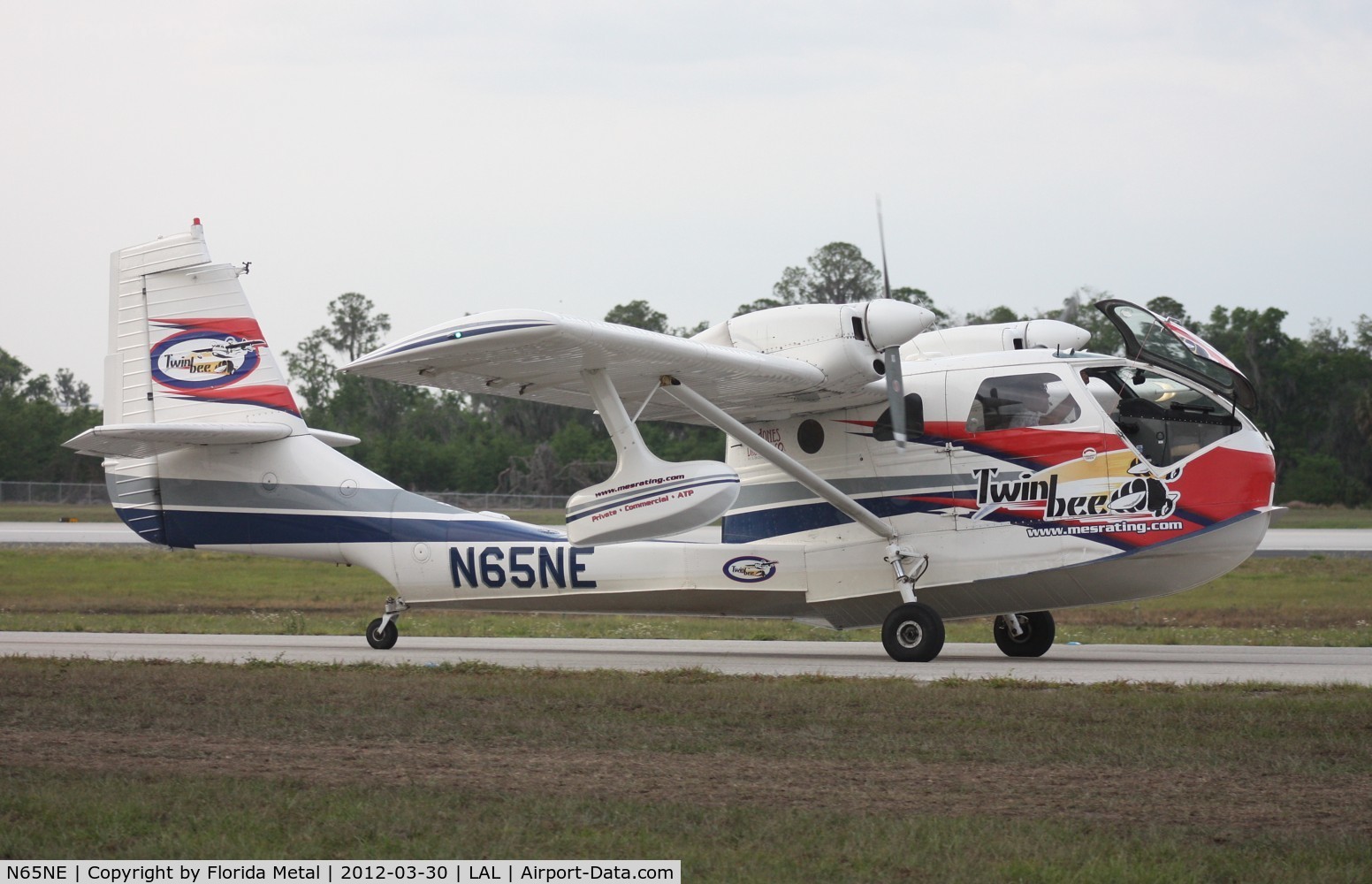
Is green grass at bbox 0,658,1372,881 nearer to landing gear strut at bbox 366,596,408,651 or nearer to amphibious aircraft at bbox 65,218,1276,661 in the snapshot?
amphibious aircraft at bbox 65,218,1276,661

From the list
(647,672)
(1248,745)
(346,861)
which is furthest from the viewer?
(647,672)

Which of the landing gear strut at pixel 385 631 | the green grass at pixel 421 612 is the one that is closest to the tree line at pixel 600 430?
the green grass at pixel 421 612

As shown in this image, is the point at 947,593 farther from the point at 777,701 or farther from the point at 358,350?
the point at 358,350

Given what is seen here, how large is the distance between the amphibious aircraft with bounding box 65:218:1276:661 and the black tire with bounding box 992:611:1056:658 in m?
0.03

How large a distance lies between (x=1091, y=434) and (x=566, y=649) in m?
6.35

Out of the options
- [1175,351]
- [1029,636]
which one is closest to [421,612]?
[1029,636]

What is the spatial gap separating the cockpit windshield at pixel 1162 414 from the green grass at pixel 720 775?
2994mm

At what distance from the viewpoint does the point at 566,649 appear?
15539mm

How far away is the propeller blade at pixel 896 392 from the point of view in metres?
13.4

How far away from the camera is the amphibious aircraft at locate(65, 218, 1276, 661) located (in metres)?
12.9

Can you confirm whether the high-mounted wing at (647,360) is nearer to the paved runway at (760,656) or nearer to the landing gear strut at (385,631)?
the paved runway at (760,656)

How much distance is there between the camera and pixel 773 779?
7156 mm

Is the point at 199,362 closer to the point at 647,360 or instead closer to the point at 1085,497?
the point at 647,360

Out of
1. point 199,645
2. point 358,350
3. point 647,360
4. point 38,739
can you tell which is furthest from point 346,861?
point 358,350
